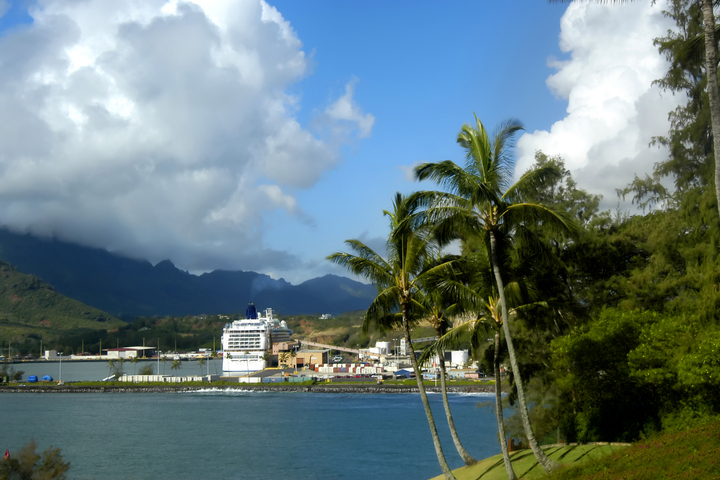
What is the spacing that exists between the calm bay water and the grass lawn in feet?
46.8

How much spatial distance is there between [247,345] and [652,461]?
140 m

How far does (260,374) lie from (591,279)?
11096cm

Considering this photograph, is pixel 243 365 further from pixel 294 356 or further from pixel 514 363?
pixel 514 363

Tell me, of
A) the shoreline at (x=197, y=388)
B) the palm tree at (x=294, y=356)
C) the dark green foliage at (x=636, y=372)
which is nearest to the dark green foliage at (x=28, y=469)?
the dark green foliage at (x=636, y=372)

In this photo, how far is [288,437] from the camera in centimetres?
4694

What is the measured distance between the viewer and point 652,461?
38.7 ft

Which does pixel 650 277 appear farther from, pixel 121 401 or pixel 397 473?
pixel 121 401

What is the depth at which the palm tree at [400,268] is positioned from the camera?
16.0 m

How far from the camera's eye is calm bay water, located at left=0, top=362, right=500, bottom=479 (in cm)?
3506

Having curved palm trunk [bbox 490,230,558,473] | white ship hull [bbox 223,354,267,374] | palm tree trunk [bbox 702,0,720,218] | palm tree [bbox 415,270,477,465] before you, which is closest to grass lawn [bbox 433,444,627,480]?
curved palm trunk [bbox 490,230,558,473]

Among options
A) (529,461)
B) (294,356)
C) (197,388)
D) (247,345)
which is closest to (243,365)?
(247,345)

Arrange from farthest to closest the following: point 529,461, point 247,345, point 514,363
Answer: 1. point 247,345
2. point 529,461
3. point 514,363

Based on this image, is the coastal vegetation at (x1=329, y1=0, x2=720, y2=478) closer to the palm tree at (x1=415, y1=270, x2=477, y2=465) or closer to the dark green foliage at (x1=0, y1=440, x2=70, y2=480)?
the palm tree at (x1=415, y1=270, x2=477, y2=465)

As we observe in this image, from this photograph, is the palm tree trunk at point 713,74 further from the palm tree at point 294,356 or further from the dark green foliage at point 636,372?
the palm tree at point 294,356
